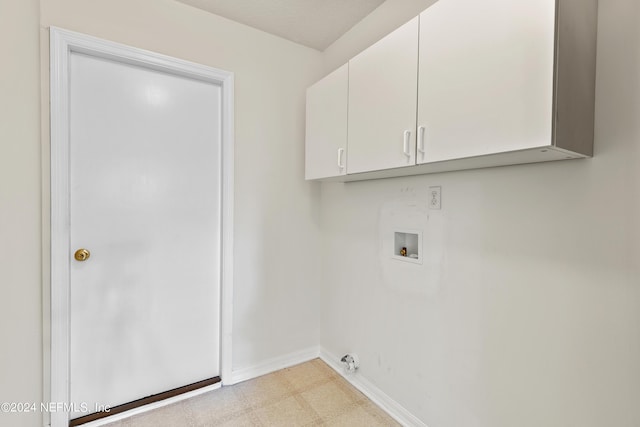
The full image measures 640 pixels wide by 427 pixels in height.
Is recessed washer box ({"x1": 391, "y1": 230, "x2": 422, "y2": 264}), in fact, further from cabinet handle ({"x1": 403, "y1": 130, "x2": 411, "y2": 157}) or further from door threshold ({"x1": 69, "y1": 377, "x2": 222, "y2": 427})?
door threshold ({"x1": 69, "y1": 377, "x2": 222, "y2": 427})

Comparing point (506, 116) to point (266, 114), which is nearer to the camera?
point (506, 116)

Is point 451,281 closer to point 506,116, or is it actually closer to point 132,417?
point 506,116

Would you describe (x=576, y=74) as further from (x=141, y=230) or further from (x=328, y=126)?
(x=141, y=230)

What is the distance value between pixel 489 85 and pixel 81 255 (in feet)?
7.02

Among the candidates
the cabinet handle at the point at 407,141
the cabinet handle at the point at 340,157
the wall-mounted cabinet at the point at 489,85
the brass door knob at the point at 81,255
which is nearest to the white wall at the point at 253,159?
the brass door knob at the point at 81,255

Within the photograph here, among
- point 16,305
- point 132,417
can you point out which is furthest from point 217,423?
point 16,305

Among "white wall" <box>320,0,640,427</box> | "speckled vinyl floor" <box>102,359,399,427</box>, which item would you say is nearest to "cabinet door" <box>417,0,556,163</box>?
"white wall" <box>320,0,640,427</box>

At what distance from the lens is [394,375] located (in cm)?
174

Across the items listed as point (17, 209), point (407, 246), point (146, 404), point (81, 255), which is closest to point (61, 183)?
point (81, 255)

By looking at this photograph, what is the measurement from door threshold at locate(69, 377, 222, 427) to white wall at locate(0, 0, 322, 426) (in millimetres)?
221

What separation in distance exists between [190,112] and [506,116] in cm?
181

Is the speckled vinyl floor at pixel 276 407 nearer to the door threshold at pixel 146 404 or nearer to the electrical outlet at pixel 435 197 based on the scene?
the door threshold at pixel 146 404

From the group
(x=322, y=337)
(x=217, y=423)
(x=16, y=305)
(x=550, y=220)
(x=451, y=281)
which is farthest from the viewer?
(x=322, y=337)

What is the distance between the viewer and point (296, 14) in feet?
6.20
